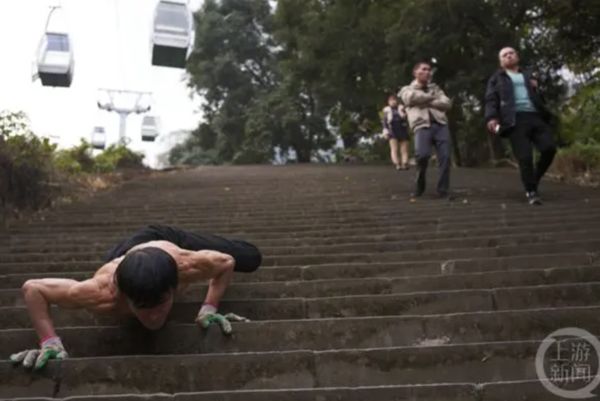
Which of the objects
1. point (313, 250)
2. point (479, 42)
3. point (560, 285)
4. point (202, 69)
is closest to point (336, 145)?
point (202, 69)

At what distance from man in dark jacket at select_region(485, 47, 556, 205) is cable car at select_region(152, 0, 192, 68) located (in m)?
4.52

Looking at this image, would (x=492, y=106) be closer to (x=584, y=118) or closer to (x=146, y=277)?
(x=584, y=118)

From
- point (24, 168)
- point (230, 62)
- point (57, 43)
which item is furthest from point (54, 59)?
point (230, 62)

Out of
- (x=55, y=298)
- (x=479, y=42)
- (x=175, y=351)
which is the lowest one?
(x=175, y=351)

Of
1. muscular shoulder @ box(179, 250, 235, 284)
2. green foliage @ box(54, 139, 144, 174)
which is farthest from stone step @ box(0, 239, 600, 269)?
green foliage @ box(54, 139, 144, 174)

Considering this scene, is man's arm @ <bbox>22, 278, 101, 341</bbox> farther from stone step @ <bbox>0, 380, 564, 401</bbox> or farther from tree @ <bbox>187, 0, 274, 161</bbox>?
tree @ <bbox>187, 0, 274, 161</bbox>

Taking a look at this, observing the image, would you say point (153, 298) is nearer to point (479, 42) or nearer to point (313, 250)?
point (313, 250)

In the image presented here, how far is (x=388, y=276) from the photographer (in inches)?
181

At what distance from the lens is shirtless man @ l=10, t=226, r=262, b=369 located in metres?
2.79

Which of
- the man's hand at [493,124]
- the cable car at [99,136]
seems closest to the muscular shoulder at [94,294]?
the man's hand at [493,124]

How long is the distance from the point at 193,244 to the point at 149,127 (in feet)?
68.2

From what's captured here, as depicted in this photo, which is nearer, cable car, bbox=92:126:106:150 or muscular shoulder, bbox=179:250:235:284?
muscular shoulder, bbox=179:250:235:284

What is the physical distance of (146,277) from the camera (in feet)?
9.02

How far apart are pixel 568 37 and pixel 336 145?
15279 mm
